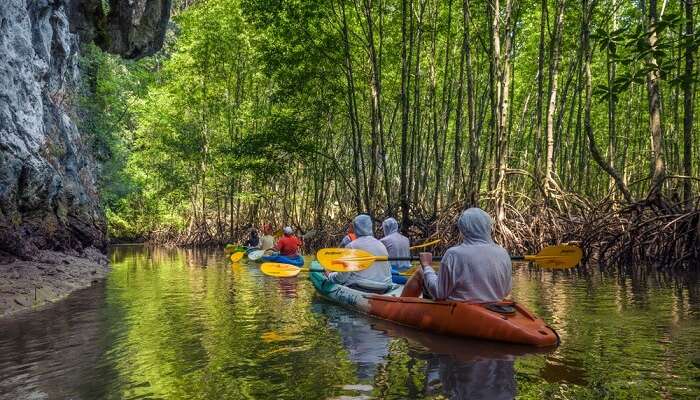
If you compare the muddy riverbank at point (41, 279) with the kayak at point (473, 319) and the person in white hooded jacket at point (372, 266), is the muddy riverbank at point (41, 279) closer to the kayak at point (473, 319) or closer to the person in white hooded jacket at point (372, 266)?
the person in white hooded jacket at point (372, 266)

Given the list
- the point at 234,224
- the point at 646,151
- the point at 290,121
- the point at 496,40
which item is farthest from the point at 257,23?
the point at 646,151

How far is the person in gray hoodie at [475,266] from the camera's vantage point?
16.4 ft

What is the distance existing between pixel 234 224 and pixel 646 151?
16.6 metres

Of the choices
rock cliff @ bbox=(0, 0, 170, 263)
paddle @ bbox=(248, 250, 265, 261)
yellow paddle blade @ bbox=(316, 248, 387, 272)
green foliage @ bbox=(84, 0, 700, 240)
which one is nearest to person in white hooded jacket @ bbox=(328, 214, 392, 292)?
yellow paddle blade @ bbox=(316, 248, 387, 272)

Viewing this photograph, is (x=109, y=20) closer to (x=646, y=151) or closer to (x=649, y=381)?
(x=646, y=151)

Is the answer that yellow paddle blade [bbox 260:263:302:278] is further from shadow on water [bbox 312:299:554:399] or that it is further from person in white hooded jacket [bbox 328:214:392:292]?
shadow on water [bbox 312:299:554:399]

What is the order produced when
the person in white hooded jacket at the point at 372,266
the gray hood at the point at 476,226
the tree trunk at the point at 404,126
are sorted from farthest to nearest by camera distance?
the tree trunk at the point at 404,126 → the person in white hooded jacket at the point at 372,266 → the gray hood at the point at 476,226

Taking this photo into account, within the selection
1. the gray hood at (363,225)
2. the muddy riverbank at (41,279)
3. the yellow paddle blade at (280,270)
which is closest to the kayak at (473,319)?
the gray hood at (363,225)


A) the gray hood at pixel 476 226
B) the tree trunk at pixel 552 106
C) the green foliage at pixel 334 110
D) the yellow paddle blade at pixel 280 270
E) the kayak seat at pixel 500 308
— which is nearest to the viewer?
the gray hood at pixel 476 226

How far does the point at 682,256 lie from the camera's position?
10.0 m

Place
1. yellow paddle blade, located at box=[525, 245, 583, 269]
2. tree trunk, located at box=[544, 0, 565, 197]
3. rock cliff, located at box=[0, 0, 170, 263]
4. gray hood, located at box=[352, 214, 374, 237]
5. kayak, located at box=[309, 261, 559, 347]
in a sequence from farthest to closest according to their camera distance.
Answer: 1. tree trunk, located at box=[544, 0, 565, 197]
2. rock cliff, located at box=[0, 0, 170, 263]
3. gray hood, located at box=[352, 214, 374, 237]
4. yellow paddle blade, located at box=[525, 245, 583, 269]
5. kayak, located at box=[309, 261, 559, 347]

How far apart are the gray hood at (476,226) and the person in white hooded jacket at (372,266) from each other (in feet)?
7.90

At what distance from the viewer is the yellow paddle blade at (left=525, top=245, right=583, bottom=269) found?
666 centimetres

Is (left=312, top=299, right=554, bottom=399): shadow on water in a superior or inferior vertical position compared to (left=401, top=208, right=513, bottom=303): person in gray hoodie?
inferior
